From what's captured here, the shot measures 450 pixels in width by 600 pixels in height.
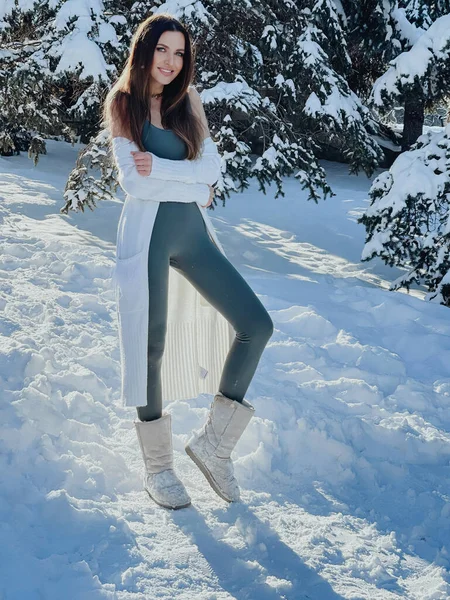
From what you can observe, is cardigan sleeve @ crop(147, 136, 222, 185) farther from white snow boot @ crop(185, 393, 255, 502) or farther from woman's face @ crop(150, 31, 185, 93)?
white snow boot @ crop(185, 393, 255, 502)

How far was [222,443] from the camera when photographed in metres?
2.78

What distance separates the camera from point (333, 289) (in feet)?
19.7

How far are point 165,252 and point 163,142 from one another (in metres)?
0.42

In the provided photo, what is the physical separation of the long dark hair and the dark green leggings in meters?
0.27

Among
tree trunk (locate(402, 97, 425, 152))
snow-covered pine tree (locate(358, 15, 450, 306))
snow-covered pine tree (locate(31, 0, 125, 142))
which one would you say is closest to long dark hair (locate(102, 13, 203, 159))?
snow-covered pine tree (locate(358, 15, 450, 306))

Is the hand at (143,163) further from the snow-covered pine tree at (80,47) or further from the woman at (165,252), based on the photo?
the snow-covered pine tree at (80,47)

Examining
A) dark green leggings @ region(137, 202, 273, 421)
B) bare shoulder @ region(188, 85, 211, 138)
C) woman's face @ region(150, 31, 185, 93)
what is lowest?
dark green leggings @ region(137, 202, 273, 421)

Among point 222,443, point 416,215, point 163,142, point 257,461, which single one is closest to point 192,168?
point 163,142

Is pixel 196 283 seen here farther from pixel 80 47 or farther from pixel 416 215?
pixel 80 47

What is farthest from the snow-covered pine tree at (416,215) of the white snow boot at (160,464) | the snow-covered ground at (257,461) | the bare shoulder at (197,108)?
the white snow boot at (160,464)

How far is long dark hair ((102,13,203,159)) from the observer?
2.64m

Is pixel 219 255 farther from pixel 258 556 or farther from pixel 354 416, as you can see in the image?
pixel 354 416

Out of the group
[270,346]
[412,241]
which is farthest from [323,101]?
[270,346]

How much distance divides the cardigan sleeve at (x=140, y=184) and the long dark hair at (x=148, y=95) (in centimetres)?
6
